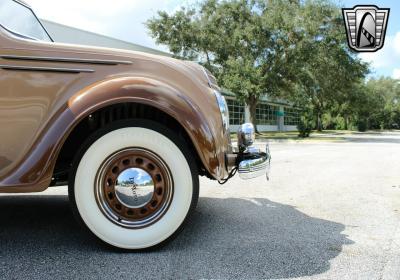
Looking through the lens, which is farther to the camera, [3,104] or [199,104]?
[199,104]

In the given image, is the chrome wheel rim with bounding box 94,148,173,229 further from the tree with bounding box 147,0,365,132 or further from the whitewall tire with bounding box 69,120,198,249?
the tree with bounding box 147,0,365,132

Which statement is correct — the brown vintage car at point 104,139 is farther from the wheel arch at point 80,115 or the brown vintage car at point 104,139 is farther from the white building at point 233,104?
the white building at point 233,104

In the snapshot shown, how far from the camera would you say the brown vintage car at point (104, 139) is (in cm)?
278

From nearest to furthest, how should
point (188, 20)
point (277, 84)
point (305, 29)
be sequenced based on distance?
1. point (305, 29)
2. point (277, 84)
3. point (188, 20)

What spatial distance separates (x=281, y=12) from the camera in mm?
26312

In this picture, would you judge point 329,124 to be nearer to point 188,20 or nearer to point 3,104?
point 188,20

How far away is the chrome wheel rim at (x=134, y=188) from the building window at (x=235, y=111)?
37.2 m

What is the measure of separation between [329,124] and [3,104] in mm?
70263

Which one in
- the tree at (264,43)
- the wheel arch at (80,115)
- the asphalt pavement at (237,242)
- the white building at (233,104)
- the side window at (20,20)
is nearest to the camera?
the asphalt pavement at (237,242)

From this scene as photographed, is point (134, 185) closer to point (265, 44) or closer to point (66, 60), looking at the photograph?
point (66, 60)

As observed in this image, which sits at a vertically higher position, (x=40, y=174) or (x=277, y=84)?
(x=277, y=84)

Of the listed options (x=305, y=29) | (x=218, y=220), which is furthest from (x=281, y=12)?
(x=218, y=220)

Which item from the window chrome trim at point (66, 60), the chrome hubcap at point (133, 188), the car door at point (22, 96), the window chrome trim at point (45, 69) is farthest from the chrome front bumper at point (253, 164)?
the car door at point (22, 96)

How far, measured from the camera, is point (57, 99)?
2828 millimetres
